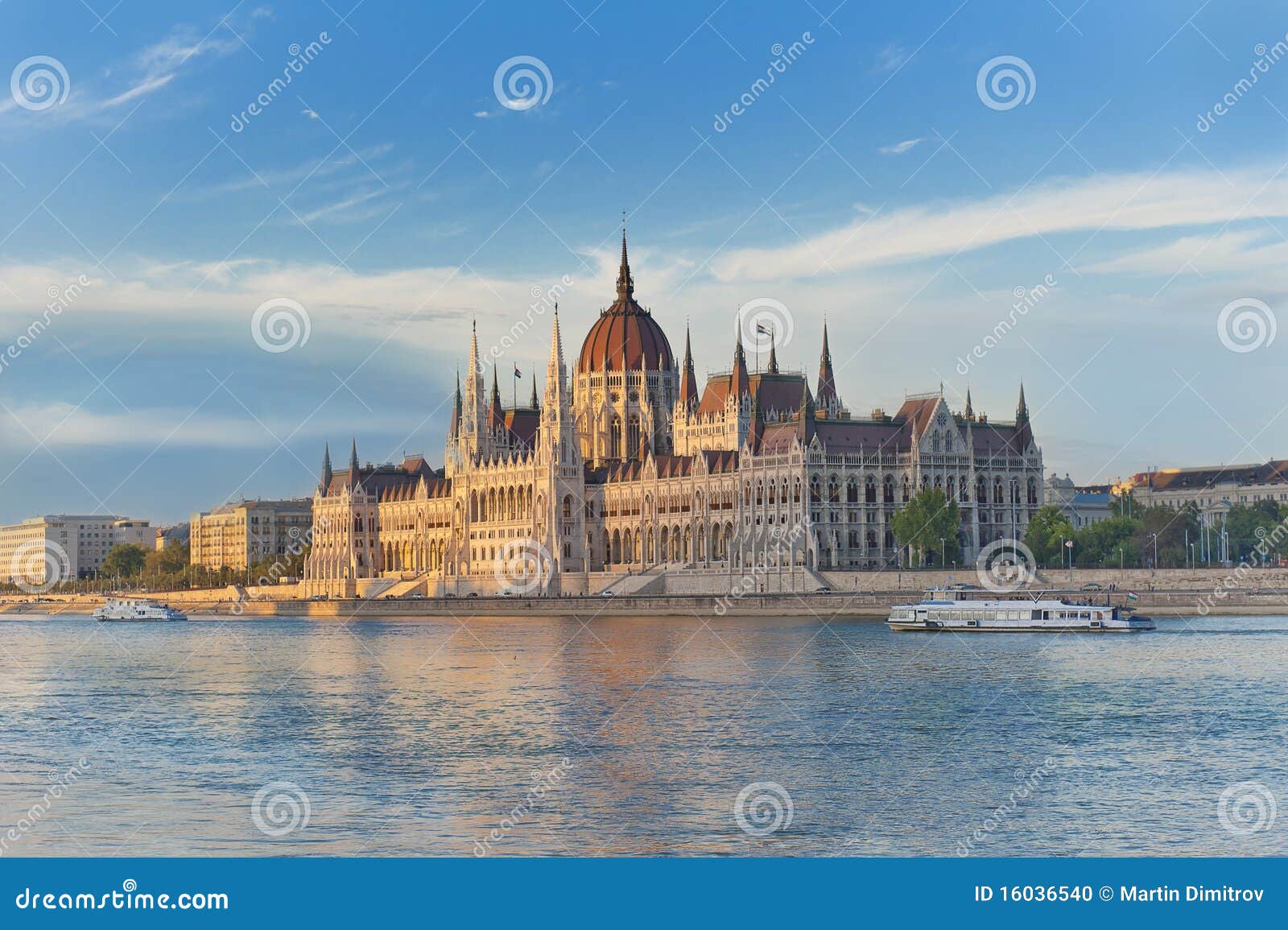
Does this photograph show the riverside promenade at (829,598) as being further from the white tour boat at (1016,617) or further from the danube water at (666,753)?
the danube water at (666,753)

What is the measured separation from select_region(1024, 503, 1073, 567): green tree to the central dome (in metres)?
47.5

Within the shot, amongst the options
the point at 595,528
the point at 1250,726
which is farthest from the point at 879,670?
the point at 595,528

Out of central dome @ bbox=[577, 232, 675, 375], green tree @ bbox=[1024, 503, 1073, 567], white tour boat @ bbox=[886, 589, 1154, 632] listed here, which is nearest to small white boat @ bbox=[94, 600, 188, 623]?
central dome @ bbox=[577, 232, 675, 375]

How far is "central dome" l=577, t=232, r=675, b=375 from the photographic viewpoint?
155875 mm

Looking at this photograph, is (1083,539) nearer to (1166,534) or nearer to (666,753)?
(1166,534)

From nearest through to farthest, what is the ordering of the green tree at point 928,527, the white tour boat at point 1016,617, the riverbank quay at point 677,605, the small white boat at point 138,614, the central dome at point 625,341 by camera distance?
the white tour boat at point 1016,617 → the riverbank quay at point 677,605 → the green tree at point 928,527 → the small white boat at point 138,614 → the central dome at point 625,341

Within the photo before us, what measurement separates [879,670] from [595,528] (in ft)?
266

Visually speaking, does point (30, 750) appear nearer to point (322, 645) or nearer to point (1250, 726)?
point (1250, 726)

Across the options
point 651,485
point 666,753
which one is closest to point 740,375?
point 651,485

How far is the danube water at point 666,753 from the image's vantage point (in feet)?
96.2

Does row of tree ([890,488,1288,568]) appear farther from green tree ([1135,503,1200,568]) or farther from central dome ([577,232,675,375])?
central dome ([577,232,675,375])

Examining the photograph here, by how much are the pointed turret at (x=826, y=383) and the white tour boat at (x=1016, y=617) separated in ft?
175

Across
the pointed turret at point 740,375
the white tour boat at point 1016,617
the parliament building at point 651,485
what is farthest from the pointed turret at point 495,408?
the white tour boat at point 1016,617

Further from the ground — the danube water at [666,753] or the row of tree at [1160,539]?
the row of tree at [1160,539]
